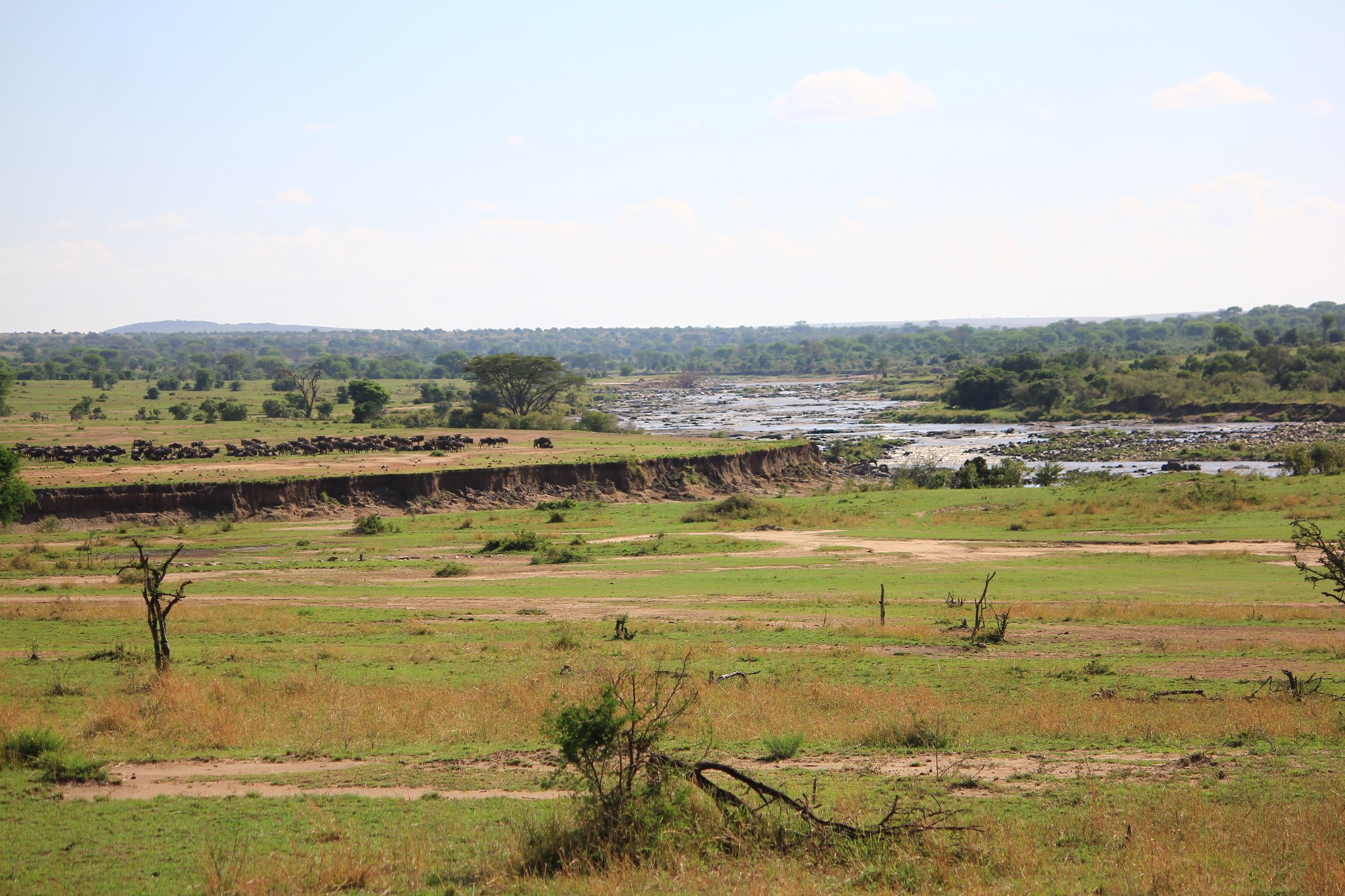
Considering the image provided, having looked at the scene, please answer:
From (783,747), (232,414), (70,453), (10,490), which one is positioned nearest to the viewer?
→ (783,747)

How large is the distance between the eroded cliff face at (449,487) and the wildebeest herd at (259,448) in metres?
12.6

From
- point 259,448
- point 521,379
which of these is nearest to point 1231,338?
point 521,379

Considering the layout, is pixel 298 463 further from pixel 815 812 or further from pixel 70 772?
pixel 815 812

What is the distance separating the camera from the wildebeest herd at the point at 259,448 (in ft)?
218

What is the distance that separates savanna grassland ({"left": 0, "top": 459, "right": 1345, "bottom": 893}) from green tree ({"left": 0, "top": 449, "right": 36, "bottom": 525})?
9.81 meters

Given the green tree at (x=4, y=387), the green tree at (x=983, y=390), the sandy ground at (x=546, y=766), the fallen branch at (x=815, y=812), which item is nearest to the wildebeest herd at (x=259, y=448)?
the green tree at (x=4, y=387)

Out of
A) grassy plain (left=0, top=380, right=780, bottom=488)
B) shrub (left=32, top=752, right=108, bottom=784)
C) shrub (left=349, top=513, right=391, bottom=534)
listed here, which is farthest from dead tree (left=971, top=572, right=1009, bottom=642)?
grassy plain (left=0, top=380, right=780, bottom=488)

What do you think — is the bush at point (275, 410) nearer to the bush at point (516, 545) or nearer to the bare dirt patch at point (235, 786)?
the bush at point (516, 545)

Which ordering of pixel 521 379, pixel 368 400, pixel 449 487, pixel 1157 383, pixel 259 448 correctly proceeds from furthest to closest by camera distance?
pixel 1157 383 → pixel 521 379 → pixel 368 400 → pixel 259 448 → pixel 449 487

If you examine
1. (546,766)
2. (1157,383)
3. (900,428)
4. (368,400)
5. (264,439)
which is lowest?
(900,428)

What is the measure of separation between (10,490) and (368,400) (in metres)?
61.5

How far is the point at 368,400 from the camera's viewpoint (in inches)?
4205

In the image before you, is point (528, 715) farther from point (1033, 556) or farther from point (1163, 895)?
point (1033, 556)

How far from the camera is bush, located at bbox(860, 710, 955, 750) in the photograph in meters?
13.4
